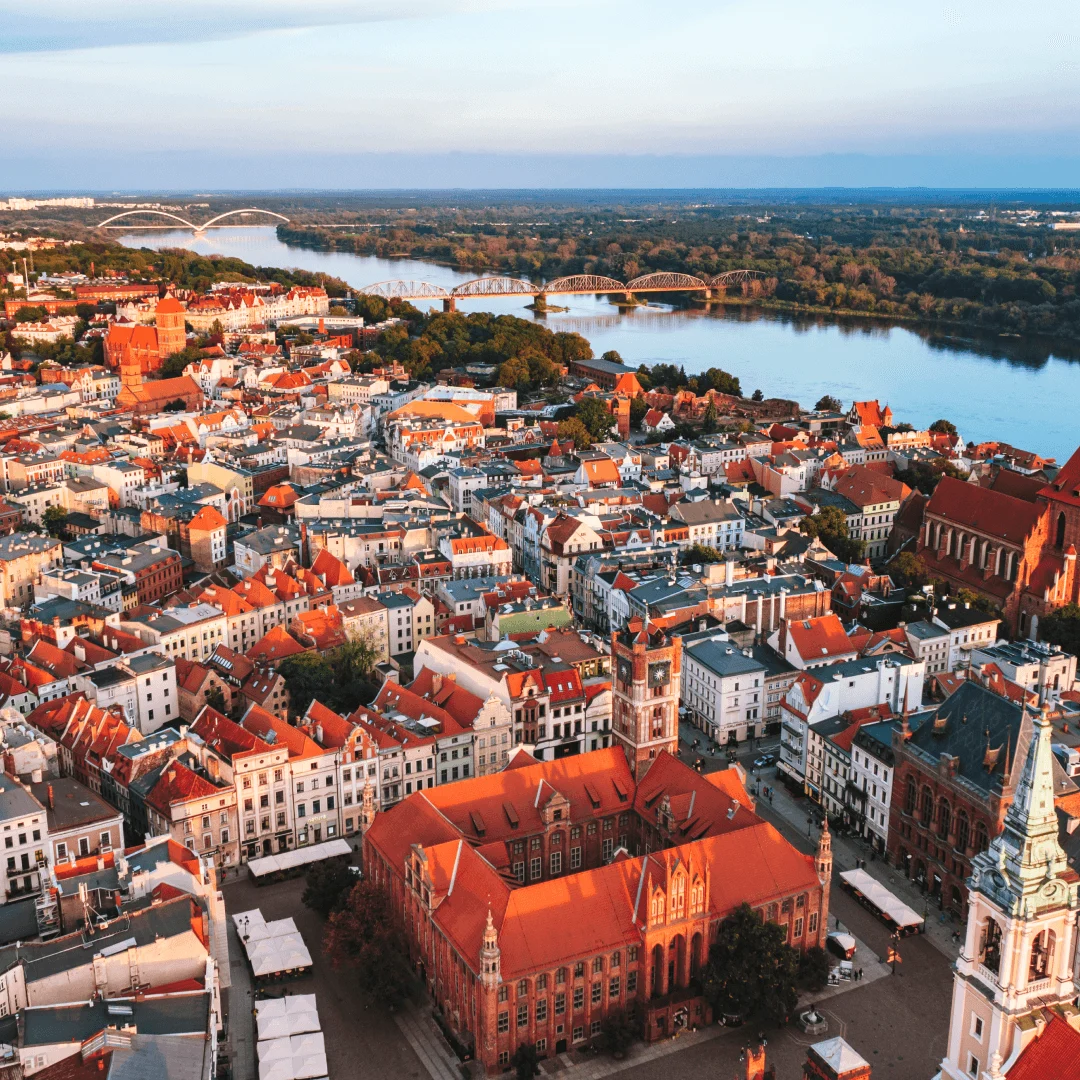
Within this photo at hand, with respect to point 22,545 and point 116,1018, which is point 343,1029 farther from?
point 22,545

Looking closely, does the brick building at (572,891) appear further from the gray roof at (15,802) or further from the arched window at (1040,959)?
the gray roof at (15,802)

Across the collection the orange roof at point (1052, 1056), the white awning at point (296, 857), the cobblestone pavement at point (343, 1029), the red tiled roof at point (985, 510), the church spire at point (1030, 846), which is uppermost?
the church spire at point (1030, 846)

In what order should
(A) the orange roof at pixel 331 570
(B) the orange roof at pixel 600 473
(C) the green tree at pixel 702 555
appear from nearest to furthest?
(A) the orange roof at pixel 331 570, (C) the green tree at pixel 702 555, (B) the orange roof at pixel 600 473

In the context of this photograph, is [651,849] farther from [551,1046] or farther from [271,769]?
[271,769]

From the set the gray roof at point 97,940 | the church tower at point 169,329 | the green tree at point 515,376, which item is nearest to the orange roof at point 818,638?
the gray roof at point 97,940

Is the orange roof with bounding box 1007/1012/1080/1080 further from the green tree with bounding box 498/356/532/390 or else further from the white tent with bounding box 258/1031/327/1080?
the green tree with bounding box 498/356/532/390

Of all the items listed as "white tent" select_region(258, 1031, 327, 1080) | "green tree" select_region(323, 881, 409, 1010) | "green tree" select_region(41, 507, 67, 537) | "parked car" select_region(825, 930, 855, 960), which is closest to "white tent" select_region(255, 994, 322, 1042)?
"white tent" select_region(258, 1031, 327, 1080)

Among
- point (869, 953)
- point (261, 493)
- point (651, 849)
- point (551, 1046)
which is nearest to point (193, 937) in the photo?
point (551, 1046)
